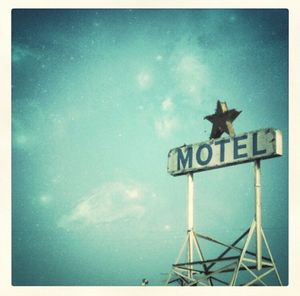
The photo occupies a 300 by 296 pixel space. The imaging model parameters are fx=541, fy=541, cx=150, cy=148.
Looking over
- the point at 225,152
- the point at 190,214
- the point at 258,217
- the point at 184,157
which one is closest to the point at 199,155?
→ the point at 184,157

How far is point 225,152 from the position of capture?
15.4 meters

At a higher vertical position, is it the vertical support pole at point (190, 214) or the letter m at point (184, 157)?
the letter m at point (184, 157)

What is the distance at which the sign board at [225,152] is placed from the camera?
14492mm

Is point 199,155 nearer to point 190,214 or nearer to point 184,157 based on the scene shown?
point 184,157

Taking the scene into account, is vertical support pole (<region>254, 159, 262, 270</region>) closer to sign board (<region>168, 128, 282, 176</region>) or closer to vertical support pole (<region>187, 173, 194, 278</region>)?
sign board (<region>168, 128, 282, 176</region>)

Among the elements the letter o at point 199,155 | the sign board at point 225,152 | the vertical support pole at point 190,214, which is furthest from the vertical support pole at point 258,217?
the vertical support pole at point 190,214

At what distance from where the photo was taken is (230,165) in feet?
50.4

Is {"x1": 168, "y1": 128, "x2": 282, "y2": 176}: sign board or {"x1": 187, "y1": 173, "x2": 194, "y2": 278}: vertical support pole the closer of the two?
{"x1": 168, "y1": 128, "x2": 282, "y2": 176}: sign board

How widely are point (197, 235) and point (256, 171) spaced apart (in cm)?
261

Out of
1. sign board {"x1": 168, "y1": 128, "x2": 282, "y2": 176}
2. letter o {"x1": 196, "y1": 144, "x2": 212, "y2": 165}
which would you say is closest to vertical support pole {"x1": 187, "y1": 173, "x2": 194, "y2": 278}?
sign board {"x1": 168, "y1": 128, "x2": 282, "y2": 176}

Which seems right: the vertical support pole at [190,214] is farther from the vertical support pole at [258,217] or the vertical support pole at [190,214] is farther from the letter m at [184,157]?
the vertical support pole at [258,217]

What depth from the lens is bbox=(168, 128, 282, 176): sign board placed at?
47.5 ft

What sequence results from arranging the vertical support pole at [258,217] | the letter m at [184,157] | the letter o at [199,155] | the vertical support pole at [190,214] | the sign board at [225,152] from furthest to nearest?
the letter m at [184,157], the letter o at [199,155], the vertical support pole at [190,214], the sign board at [225,152], the vertical support pole at [258,217]
